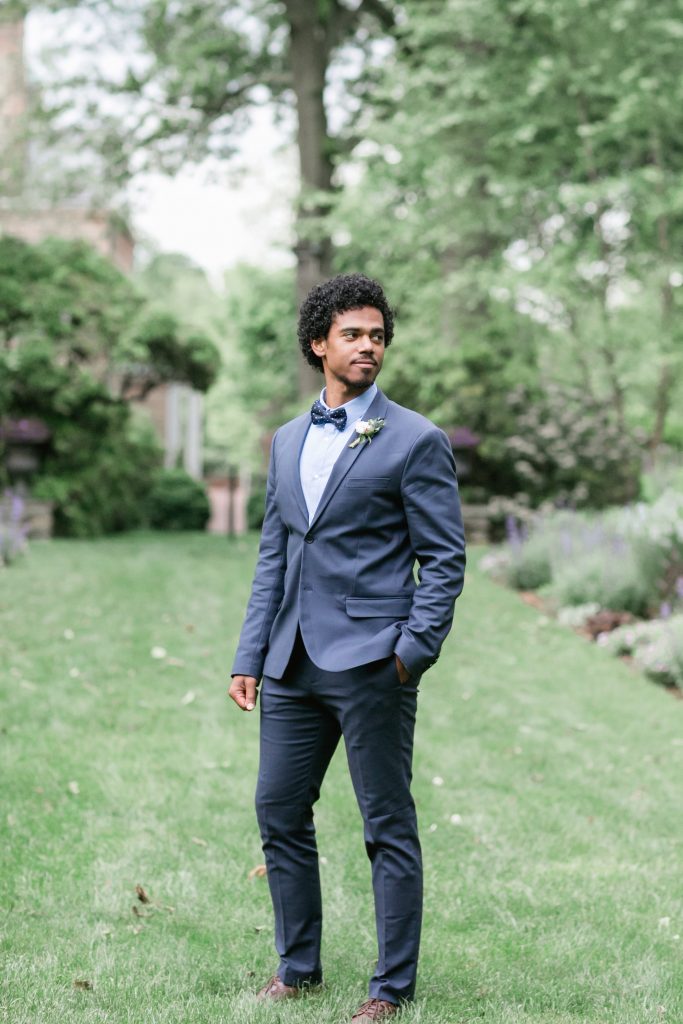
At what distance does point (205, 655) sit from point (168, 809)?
9.87ft

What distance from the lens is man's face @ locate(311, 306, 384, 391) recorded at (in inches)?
125

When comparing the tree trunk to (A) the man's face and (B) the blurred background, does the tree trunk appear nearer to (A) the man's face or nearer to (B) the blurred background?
(B) the blurred background

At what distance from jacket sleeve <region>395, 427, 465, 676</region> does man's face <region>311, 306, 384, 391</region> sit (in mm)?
251

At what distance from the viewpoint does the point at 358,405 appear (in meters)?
3.26

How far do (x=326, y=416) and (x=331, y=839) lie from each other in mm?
2390

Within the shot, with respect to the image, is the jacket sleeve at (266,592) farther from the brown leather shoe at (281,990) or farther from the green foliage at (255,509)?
the green foliage at (255,509)

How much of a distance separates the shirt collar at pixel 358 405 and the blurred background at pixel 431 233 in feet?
23.4

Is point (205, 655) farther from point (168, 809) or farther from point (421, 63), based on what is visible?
point (421, 63)

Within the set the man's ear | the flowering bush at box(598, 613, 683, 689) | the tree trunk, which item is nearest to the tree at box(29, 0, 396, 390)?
the tree trunk

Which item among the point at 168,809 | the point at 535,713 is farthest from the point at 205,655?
the point at 168,809

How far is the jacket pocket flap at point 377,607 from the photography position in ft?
10.2

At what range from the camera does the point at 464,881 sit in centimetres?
459

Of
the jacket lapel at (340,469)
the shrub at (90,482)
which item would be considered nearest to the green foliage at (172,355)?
the shrub at (90,482)

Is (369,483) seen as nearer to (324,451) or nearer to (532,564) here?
(324,451)
